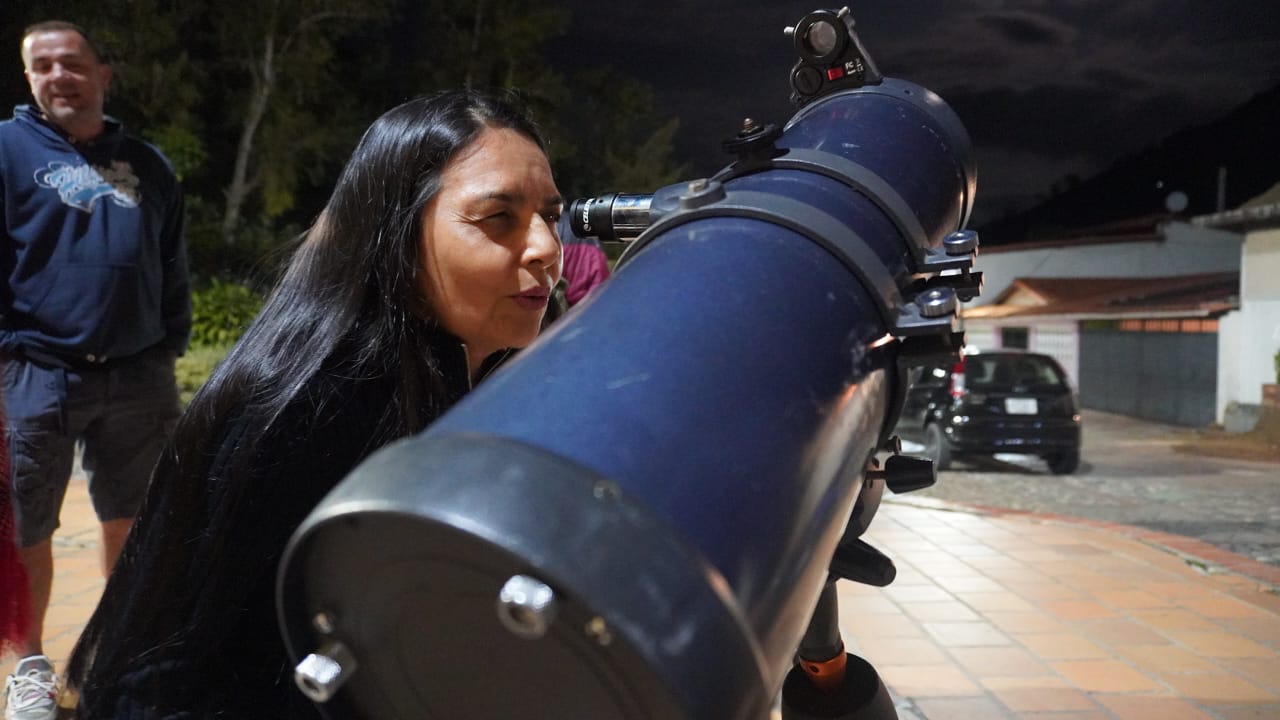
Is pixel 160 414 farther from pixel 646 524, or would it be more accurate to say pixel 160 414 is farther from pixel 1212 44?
pixel 1212 44

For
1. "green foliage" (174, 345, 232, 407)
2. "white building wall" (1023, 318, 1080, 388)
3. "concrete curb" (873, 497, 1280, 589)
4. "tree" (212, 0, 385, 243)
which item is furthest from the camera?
"white building wall" (1023, 318, 1080, 388)

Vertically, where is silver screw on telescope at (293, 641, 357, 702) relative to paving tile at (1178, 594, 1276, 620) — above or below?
above

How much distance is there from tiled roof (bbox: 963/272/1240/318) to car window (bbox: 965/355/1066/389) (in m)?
5.37

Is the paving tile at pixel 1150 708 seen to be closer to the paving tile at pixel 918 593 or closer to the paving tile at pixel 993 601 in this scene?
the paving tile at pixel 993 601

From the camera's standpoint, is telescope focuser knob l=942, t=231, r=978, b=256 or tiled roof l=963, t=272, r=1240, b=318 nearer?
telescope focuser knob l=942, t=231, r=978, b=256

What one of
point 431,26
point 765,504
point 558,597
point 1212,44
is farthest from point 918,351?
point 1212,44

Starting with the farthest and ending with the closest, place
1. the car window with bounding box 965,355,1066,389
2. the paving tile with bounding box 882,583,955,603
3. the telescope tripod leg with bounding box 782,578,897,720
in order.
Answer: the car window with bounding box 965,355,1066,389 < the paving tile with bounding box 882,583,955,603 < the telescope tripod leg with bounding box 782,578,897,720

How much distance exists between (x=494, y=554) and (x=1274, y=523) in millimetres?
7263

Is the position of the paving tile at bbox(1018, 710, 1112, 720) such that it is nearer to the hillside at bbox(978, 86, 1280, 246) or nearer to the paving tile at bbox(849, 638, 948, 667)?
the paving tile at bbox(849, 638, 948, 667)

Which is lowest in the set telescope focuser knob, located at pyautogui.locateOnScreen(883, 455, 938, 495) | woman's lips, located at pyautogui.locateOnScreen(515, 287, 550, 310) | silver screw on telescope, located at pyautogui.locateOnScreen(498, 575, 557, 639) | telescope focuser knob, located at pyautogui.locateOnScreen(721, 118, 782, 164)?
telescope focuser knob, located at pyautogui.locateOnScreen(883, 455, 938, 495)

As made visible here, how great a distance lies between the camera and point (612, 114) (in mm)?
16281

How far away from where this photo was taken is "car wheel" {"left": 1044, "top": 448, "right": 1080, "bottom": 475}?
9.36 m

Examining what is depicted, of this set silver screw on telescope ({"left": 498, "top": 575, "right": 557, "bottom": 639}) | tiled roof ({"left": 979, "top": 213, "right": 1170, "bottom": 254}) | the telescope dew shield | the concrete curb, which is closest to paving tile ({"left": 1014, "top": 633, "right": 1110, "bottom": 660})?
the concrete curb

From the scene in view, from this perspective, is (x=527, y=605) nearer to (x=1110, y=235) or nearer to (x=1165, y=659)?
(x=1165, y=659)
